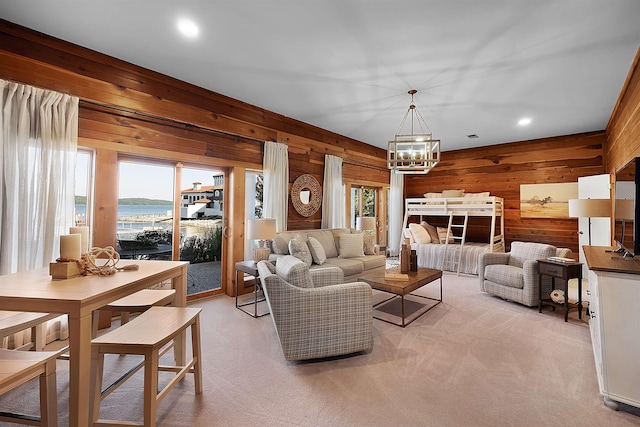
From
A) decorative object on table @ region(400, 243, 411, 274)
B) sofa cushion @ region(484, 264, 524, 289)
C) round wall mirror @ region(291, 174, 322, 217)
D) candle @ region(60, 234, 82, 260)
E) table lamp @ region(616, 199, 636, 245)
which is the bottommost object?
sofa cushion @ region(484, 264, 524, 289)

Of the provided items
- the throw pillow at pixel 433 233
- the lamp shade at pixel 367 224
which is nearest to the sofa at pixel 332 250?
the lamp shade at pixel 367 224

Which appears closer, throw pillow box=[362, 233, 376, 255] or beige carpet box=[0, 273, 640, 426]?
beige carpet box=[0, 273, 640, 426]

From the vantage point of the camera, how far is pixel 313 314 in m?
2.37

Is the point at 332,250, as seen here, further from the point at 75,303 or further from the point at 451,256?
the point at 75,303

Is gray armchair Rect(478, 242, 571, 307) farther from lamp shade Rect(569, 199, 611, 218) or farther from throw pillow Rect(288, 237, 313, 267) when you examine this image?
throw pillow Rect(288, 237, 313, 267)

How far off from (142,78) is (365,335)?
12.2ft

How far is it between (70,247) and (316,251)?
9.78 feet

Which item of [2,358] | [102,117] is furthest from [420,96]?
[2,358]

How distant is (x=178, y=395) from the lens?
200cm

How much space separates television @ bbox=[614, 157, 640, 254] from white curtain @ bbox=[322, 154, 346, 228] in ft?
13.0

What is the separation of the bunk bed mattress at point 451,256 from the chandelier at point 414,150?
2031 millimetres

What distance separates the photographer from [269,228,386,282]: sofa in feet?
13.5

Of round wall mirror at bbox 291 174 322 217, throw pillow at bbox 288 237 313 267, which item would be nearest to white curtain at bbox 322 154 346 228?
round wall mirror at bbox 291 174 322 217

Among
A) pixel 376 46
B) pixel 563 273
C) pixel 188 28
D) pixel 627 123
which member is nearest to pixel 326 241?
pixel 376 46
